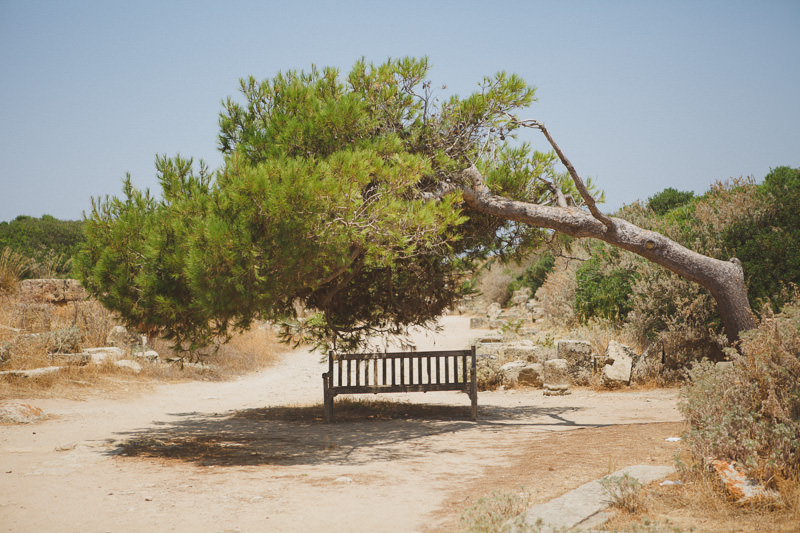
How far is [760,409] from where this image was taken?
4.17 m

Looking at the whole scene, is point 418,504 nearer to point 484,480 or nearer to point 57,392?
point 484,480

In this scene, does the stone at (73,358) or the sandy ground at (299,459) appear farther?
the stone at (73,358)

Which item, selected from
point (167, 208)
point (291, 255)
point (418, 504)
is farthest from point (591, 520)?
point (167, 208)

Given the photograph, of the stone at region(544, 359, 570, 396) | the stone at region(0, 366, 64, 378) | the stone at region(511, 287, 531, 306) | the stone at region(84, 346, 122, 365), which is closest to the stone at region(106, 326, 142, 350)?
the stone at region(84, 346, 122, 365)

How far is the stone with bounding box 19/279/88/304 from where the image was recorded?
567 inches

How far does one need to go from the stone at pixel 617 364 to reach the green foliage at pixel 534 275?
14.3 meters

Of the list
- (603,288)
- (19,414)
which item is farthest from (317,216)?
(603,288)

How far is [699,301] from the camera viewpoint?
11031 millimetres

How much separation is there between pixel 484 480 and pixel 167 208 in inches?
167

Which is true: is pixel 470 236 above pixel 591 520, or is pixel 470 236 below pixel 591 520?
above

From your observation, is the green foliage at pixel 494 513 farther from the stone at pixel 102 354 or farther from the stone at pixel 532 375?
the stone at pixel 102 354

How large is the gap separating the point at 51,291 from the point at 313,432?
10.4m

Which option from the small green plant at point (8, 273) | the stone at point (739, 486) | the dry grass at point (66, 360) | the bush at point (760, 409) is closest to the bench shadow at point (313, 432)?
the dry grass at point (66, 360)

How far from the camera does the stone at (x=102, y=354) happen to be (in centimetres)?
1195
